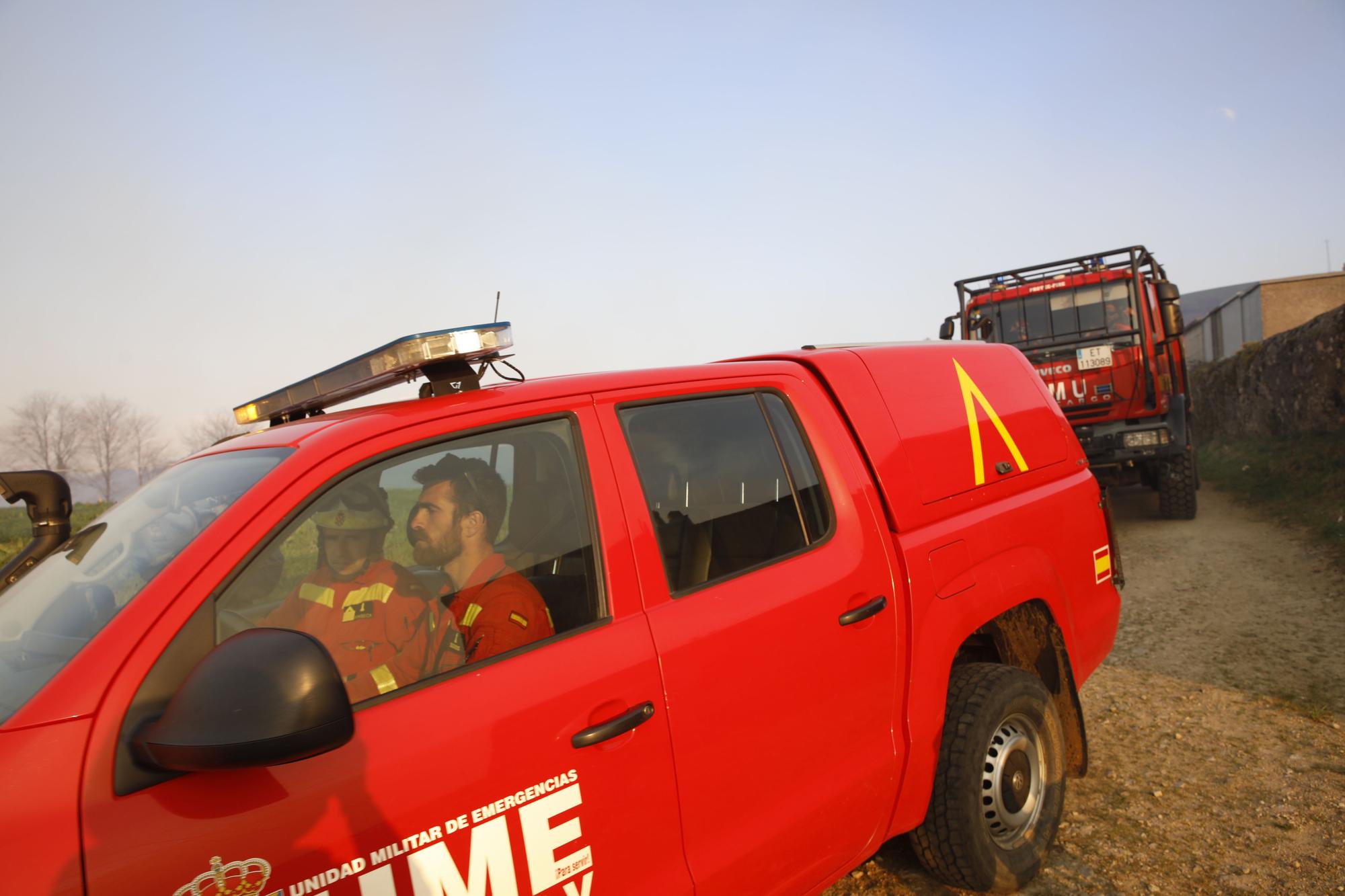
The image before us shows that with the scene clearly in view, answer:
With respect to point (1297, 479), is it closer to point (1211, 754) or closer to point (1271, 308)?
point (1211, 754)

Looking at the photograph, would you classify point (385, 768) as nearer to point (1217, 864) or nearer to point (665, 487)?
point (665, 487)

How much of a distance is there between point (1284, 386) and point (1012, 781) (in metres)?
13.4

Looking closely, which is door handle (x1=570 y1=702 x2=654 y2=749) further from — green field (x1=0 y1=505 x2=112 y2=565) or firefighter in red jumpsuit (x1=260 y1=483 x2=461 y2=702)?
green field (x1=0 y1=505 x2=112 y2=565)

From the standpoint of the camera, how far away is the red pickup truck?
1.37 m

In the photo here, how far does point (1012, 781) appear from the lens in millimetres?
2939

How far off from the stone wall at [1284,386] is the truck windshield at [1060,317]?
3.19m

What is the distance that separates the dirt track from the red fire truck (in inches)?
123

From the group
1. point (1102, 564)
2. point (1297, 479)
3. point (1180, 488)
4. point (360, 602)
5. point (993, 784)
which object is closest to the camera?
point (360, 602)

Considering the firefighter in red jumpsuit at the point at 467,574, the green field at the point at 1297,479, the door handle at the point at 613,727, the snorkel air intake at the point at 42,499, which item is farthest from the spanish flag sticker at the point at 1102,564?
the green field at the point at 1297,479

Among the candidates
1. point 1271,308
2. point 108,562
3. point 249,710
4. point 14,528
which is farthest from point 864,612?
point 1271,308

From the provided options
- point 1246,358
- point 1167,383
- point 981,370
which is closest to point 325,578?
point 981,370

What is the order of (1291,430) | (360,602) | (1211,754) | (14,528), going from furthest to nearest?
(14,528) → (1291,430) → (1211,754) → (360,602)

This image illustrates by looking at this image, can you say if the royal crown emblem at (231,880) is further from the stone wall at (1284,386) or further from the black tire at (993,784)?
the stone wall at (1284,386)

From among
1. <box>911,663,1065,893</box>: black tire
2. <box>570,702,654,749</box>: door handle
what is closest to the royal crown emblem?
<box>570,702,654,749</box>: door handle
